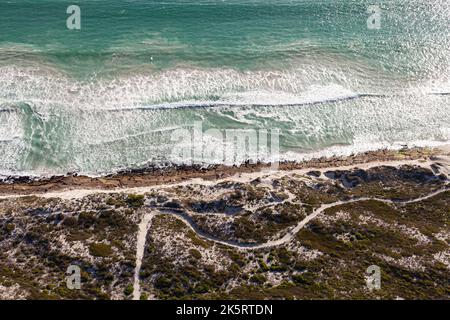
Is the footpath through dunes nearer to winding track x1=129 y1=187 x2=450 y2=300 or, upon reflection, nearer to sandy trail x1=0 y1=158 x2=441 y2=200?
winding track x1=129 y1=187 x2=450 y2=300

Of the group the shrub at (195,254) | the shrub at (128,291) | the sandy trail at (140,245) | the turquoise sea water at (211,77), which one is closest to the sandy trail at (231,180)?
the turquoise sea water at (211,77)

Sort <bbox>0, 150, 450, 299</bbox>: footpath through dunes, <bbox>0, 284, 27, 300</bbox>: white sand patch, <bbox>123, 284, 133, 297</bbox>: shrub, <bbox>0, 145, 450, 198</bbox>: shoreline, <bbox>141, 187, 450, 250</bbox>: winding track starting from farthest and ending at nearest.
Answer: <bbox>0, 145, 450, 198</bbox>: shoreline → <bbox>141, 187, 450, 250</bbox>: winding track → <bbox>0, 150, 450, 299</bbox>: footpath through dunes → <bbox>123, 284, 133, 297</bbox>: shrub → <bbox>0, 284, 27, 300</bbox>: white sand patch

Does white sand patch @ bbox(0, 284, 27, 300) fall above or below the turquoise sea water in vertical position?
below

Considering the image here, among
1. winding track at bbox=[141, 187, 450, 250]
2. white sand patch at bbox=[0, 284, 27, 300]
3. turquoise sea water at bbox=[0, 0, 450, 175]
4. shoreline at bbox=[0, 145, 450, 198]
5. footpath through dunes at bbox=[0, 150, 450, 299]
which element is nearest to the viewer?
white sand patch at bbox=[0, 284, 27, 300]

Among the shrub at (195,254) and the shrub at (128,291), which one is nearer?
the shrub at (128,291)

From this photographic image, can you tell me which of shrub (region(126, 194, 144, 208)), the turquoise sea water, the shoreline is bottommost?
shrub (region(126, 194, 144, 208))

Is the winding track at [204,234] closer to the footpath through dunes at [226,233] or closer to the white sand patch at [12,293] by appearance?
the footpath through dunes at [226,233]

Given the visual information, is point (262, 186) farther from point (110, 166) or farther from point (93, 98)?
point (93, 98)

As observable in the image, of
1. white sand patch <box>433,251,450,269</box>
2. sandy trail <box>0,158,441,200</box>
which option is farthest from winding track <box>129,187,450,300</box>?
white sand patch <box>433,251,450,269</box>
